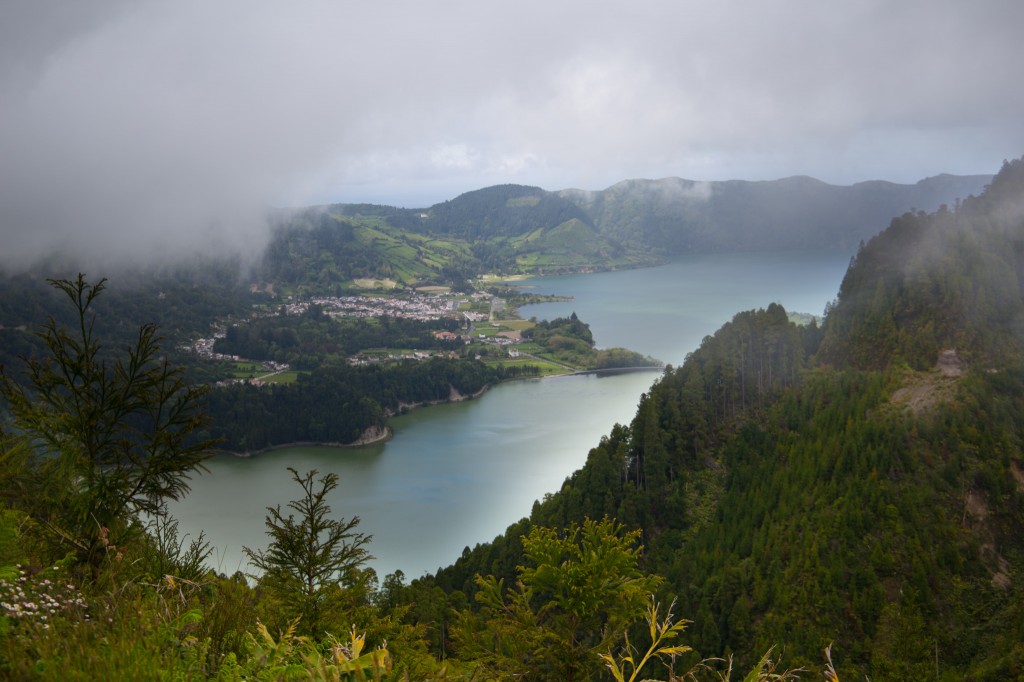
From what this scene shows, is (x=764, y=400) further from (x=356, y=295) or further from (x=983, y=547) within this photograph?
(x=356, y=295)

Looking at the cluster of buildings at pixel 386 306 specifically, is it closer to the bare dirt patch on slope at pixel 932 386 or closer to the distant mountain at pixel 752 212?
the bare dirt patch on slope at pixel 932 386

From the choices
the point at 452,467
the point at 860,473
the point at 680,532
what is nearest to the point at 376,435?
the point at 452,467

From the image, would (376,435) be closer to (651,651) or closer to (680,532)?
(680,532)

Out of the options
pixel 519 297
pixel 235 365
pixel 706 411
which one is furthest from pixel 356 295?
pixel 706 411

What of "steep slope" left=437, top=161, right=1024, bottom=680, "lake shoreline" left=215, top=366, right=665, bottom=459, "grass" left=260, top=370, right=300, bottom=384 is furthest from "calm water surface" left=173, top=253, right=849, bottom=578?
Result: "grass" left=260, top=370, right=300, bottom=384

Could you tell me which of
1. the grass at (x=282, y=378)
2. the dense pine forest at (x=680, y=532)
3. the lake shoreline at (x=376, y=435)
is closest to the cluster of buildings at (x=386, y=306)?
the grass at (x=282, y=378)
